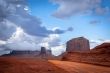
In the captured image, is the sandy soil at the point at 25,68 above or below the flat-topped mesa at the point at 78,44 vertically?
below

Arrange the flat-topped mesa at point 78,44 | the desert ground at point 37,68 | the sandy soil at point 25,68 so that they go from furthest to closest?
1. the flat-topped mesa at point 78,44
2. the desert ground at point 37,68
3. the sandy soil at point 25,68

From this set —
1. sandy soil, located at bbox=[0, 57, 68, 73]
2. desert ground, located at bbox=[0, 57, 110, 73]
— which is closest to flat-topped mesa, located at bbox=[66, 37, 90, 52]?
desert ground, located at bbox=[0, 57, 110, 73]

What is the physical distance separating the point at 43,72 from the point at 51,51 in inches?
7256

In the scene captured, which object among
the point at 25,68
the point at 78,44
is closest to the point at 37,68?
the point at 25,68

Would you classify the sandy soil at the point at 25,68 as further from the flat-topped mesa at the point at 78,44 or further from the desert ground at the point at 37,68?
the flat-topped mesa at the point at 78,44

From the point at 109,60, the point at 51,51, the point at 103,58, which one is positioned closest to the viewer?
the point at 109,60

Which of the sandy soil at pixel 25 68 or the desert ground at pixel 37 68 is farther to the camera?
the desert ground at pixel 37 68

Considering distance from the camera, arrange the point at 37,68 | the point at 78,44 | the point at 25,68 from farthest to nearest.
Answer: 1. the point at 78,44
2. the point at 37,68
3. the point at 25,68

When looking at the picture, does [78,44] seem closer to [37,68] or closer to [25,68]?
[37,68]

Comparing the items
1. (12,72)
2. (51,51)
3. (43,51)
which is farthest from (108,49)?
(51,51)

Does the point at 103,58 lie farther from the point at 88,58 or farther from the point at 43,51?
the point at 43,51

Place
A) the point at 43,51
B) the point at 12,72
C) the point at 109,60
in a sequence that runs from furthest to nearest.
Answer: the point at 43,51 → the point at 109,60 → the point at 12,72

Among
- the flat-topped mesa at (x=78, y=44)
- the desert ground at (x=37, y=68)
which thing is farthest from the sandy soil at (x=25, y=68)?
the flat-topped mesa at (x=78, y=44)

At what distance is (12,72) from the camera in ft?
30.5
